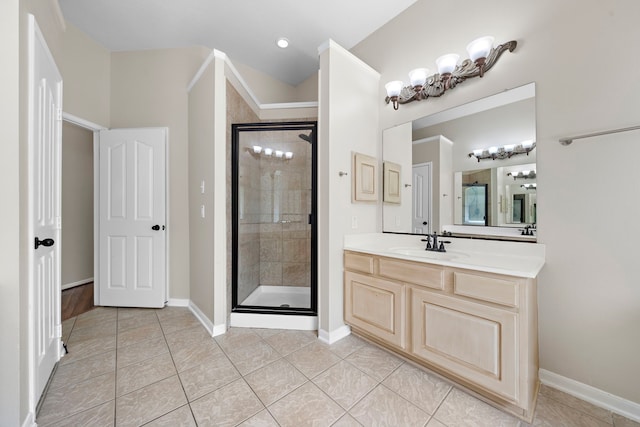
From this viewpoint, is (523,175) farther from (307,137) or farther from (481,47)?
(307,137)

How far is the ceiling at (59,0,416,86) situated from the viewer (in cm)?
231

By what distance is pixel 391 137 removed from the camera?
242cm

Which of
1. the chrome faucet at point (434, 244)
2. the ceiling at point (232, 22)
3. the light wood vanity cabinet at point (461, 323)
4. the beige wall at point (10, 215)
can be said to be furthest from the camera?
the ceiling at point (232, 22)

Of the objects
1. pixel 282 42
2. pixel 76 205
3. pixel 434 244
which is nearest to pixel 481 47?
pixel 434 244

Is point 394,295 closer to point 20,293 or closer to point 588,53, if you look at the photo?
point 588,53

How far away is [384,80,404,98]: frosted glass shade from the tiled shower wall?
3.08 feet

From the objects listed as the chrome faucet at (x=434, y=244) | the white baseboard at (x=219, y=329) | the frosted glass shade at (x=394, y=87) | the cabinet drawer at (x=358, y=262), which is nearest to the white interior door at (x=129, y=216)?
the white baseboard at (x=219, y=329)

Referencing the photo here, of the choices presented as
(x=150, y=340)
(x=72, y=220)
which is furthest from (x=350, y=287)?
(x=72, y=220)

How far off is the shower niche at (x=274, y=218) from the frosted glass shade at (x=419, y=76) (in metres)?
0.92

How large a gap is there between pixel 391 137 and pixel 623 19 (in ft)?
4.84

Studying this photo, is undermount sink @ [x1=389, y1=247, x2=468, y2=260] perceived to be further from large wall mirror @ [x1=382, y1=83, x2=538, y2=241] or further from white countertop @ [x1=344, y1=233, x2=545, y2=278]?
large wall mirror @ [x1=382, y1=83, x2=538, y2=241]

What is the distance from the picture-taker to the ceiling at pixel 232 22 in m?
2.31

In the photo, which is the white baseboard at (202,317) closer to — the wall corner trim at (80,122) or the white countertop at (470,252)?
the white countertop at (470,252)

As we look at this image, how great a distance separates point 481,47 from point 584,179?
1085 mm
